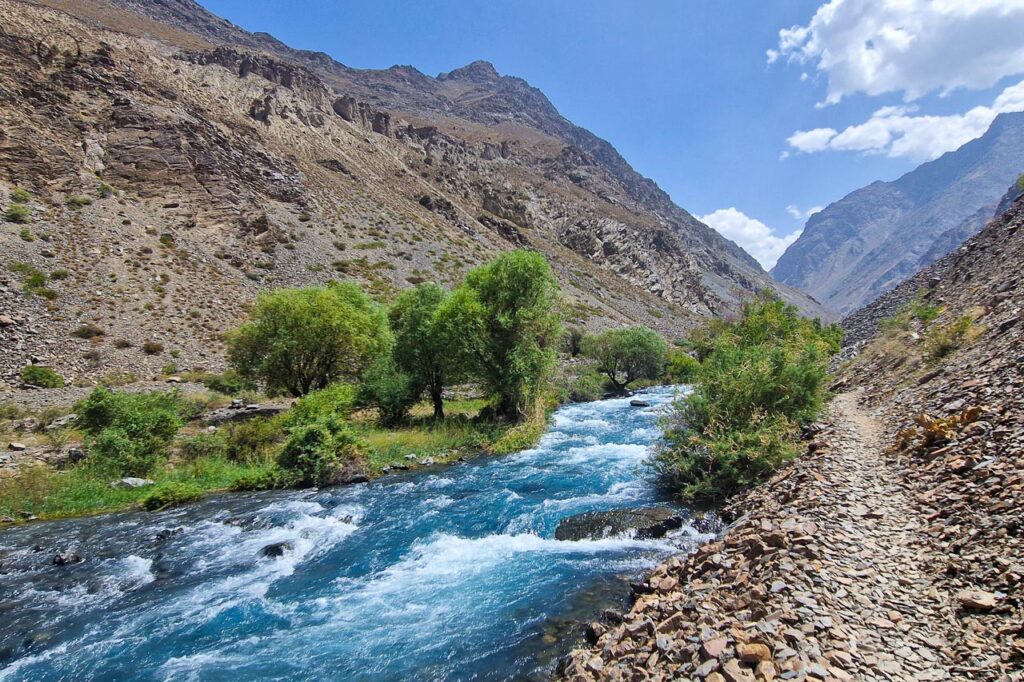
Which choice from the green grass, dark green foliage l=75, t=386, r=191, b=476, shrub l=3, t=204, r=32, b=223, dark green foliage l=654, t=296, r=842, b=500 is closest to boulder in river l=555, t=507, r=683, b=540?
dark green foliage l=654, t=296, r=842, b=500

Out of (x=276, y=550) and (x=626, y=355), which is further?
(x=626, y=355)

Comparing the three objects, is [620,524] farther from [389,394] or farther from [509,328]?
[389,394]

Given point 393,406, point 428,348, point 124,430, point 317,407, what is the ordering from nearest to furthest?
point 124,430 < point 317,407 < point 393,406 < point 428,348

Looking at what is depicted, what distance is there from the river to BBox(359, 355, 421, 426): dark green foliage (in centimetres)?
893

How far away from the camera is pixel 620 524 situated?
1188 centimetres

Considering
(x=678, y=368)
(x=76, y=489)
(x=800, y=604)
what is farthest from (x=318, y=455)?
(x=678, y=368)

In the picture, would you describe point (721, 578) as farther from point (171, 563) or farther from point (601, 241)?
point (601, 241)

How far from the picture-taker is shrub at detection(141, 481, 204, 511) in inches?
579

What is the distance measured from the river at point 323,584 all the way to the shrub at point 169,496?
468 mm

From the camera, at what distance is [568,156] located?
561ft

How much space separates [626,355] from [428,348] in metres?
20.5

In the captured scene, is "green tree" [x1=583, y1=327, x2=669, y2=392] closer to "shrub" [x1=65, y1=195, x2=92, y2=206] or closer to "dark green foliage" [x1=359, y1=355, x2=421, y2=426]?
"dark green foliage" [x1=359, y1=355, x2=421, y2=426]

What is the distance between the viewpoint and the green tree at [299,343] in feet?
84.1

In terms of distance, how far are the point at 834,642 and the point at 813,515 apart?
3432 mm
